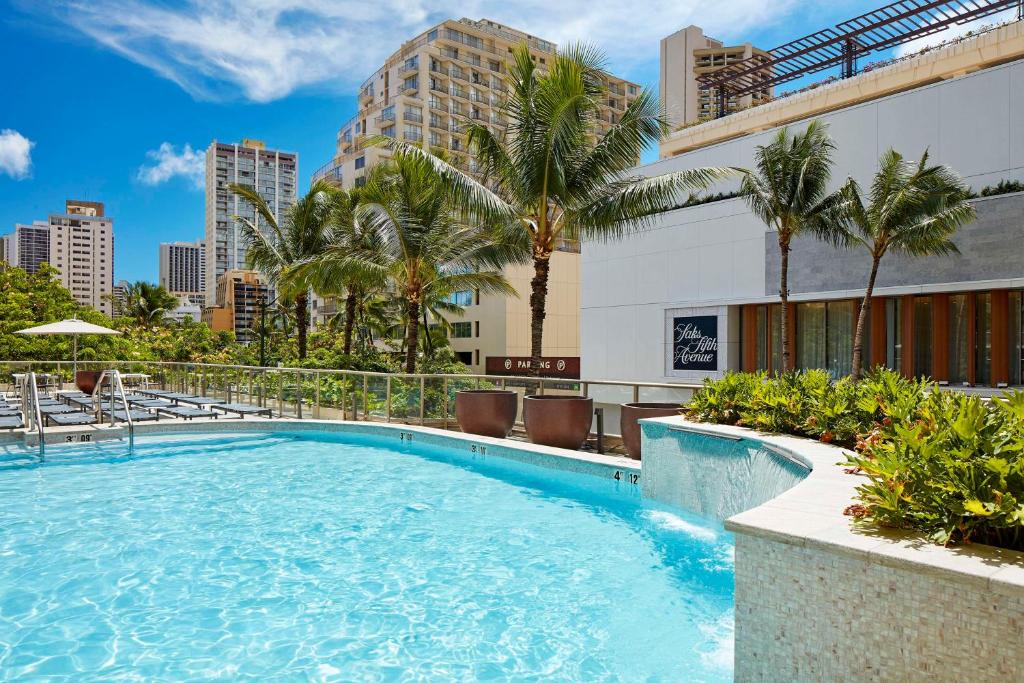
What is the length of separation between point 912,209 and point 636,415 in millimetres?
12292

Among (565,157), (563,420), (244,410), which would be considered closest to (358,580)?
(563,420)

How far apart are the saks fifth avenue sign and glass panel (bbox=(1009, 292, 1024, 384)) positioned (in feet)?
28.1

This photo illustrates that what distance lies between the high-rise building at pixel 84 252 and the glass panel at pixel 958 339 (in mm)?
149429

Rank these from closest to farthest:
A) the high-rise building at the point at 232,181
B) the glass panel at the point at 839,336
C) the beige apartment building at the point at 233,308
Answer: the glass panel at the point at 839,336, the beige apartment building at the point at 233,308, the high-rise building at the point at 232,181

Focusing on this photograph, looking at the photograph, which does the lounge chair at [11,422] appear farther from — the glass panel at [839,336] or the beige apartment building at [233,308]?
the beige apartment building at [233,308]

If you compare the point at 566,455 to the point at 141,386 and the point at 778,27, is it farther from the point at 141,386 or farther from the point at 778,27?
the point at 778,27

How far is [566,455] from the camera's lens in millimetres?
9641

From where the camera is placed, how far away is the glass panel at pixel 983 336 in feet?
59.9

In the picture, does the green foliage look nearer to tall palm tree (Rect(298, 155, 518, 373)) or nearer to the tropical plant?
tall palm tree (Rect(298, 155, 518, 373))

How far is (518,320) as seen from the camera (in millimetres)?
47969

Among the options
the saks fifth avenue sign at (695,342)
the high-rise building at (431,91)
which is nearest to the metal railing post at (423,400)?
the saks fifth avenue sign at (695,342)

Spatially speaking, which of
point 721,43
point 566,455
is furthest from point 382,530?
point 721,43

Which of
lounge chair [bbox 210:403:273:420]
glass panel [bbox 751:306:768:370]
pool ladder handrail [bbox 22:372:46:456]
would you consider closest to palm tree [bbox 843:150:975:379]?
glass panel [bbox 751:306:768:370]

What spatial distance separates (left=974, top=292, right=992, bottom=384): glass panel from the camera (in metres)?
18.2
